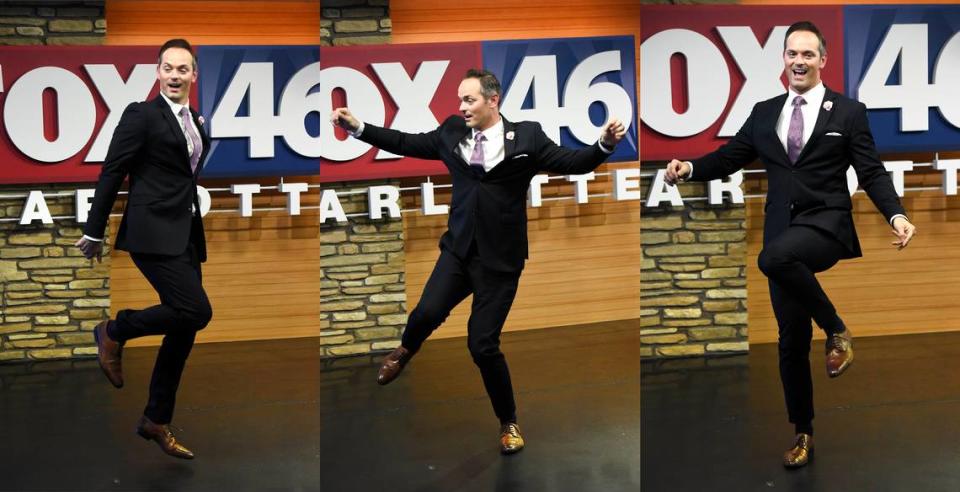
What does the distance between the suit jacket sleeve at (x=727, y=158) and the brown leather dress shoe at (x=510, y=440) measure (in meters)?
1.33

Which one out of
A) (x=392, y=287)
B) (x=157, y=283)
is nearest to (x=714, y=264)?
(x=392, y=287)

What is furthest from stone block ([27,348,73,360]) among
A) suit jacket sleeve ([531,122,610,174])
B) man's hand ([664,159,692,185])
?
man's hand ([664,159,692,185])

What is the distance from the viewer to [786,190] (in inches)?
165

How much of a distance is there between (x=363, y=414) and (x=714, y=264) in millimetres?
2445

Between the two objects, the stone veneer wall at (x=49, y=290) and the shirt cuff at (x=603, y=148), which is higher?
the shirt cuff at (x=603, y=148)

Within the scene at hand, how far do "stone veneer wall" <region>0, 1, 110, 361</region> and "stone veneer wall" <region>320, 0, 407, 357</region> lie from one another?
1419 mm

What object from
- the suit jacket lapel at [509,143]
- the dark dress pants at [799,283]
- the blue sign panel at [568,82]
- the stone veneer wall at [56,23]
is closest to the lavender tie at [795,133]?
the dark dress pants at [799,283]

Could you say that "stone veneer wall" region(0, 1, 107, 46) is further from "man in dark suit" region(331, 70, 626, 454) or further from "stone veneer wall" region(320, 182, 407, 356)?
"man in dark suit" region(331, 70, 626, 454)

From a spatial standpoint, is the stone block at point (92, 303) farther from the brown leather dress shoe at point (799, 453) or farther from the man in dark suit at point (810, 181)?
the brown leather dress shoe at point (799, 453)

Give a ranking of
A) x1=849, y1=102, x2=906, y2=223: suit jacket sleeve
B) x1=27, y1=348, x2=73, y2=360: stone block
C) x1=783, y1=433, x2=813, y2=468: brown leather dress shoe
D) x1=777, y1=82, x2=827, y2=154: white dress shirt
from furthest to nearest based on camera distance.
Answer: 1. x1=27, y1=348, x2=73, y2=360: stone block
2. x1=783, y1=433, x2=813, y2=468: brown leather dress shoe
3. x1=777, y1=82, x2=827, y2=154: white dress shirt
4. x1=849, y1=102, x2=906, y2=223: suit jacket sleeve

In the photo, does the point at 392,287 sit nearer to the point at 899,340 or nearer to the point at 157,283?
the point at 157,283

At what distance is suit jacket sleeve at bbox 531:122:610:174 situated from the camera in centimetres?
432

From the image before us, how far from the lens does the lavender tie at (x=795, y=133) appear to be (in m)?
4.17

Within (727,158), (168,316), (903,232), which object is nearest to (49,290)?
(168,316)
